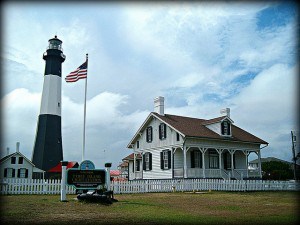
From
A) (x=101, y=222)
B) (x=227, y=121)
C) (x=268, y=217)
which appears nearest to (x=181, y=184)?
(x=227, y=121)

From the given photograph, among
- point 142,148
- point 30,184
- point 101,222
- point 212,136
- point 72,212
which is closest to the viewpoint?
point 101,222

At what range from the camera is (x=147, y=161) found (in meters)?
29.8

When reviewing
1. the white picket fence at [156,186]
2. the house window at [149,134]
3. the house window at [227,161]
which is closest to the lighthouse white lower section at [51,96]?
the house window at [149,134]

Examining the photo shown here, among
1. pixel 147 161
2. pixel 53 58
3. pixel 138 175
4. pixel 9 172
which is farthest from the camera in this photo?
pixel 53 58

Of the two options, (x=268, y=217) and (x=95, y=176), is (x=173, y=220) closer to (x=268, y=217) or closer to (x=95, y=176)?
(x=268, y=217)

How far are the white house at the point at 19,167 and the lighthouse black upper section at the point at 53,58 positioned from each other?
9471 millimetres

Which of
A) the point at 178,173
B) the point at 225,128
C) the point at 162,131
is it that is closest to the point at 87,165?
the point at 178,173

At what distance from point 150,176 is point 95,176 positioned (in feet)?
49.0

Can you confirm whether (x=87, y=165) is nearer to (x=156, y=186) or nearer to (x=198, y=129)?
(x=156, y=186)

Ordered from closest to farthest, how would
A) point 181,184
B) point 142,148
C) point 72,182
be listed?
1. point 72,182
2. point 181,184
3. point 142,148

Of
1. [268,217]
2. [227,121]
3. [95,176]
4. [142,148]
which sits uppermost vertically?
[227,121]

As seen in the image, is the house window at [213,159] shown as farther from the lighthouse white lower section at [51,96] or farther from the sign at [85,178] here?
the lighthouse white lower section at [51,96]

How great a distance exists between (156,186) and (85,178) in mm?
7919

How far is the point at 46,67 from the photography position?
36.3 meters
